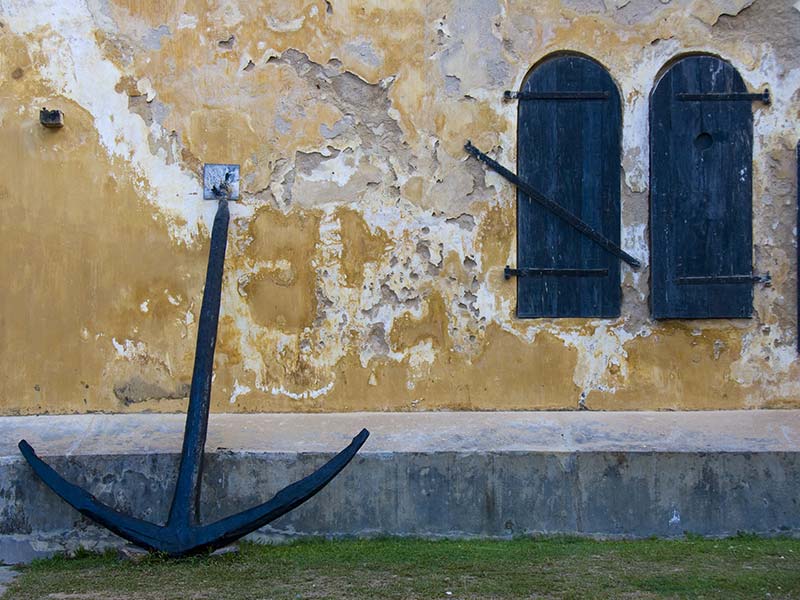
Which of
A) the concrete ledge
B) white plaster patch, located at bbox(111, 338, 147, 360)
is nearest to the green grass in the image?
the concrete ledge

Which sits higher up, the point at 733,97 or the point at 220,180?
the point at 733,97

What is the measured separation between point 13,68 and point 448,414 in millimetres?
2852

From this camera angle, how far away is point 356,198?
5273 mm

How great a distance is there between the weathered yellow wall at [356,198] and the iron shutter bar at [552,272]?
0.07m

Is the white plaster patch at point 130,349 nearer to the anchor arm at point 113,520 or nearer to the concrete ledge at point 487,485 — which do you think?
the concrete ledge at point 487,485

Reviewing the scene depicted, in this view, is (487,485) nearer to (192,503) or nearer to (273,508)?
(273,508)

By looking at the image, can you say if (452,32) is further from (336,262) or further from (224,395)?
(224,395)

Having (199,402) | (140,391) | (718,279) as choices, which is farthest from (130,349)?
(718,279)

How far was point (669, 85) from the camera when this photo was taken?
5246 mm

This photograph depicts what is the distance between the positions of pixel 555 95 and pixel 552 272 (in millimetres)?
922

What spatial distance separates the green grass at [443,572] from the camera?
402cm

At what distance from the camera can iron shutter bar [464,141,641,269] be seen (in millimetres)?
5250

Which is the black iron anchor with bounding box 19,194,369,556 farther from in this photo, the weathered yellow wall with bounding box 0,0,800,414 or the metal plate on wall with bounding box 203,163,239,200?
the metal plate on wall with bounding box 203,163,239,200

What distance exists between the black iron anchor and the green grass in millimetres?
148
